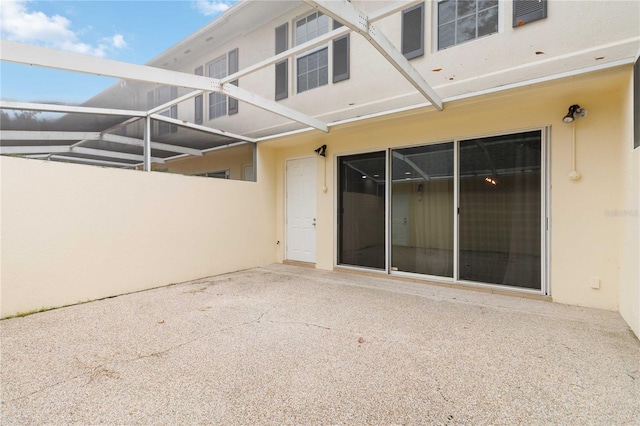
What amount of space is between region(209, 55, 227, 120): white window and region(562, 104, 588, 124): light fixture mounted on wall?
610cm

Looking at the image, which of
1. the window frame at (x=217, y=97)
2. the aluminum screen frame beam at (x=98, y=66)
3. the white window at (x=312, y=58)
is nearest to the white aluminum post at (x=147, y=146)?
the aluminum screen frame beam at (x=98, y=66)

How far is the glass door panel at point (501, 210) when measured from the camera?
12.8ft

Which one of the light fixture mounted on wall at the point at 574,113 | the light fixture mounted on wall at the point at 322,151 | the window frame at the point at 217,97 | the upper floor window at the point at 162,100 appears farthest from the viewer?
the window frame at the point at 217,97

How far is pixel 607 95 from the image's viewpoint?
340 centimetres

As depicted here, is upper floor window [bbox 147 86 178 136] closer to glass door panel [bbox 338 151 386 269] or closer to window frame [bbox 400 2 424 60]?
glass door panel [bbox 338 151 386 269]

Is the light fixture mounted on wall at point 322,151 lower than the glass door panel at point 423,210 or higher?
higher

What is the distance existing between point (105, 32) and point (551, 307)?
6939 mm

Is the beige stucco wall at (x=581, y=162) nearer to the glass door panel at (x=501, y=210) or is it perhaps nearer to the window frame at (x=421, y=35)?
the glass door panel at (x=501, y=210)

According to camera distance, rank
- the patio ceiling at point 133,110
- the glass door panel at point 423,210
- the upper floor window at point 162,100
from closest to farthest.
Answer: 1. the patio ceiling at point 133,110
2. the glass door panel at point 423,210
3. the upper floor window at point 162,100

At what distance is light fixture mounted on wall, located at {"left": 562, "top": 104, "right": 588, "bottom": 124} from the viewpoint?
11.4 feet

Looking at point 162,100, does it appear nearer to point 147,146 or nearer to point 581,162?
point 147,146

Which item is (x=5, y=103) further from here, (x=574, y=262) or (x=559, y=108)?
(x=574, y=262)

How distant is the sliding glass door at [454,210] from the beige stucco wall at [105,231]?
2.53 meters

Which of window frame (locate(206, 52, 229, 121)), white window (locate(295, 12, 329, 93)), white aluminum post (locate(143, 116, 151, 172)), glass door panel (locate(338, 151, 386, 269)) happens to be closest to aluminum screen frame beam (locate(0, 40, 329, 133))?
white aluminum post (locate(143, 116, 151, 172))
